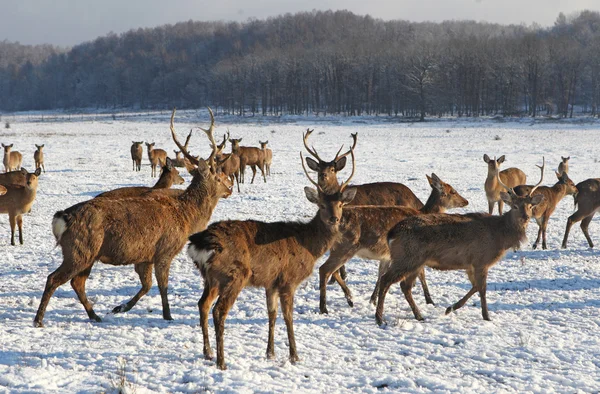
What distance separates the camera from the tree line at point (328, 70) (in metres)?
74.9

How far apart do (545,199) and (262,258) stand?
7949 millimetres

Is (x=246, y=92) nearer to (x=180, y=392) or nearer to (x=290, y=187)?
(x=290, y=187)

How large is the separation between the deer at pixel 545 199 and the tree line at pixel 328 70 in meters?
55.5

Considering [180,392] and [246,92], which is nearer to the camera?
[180,392]

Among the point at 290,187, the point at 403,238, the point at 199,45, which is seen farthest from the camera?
the point at 199,45

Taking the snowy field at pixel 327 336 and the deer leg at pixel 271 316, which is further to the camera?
the deer leg at pixel 271 316

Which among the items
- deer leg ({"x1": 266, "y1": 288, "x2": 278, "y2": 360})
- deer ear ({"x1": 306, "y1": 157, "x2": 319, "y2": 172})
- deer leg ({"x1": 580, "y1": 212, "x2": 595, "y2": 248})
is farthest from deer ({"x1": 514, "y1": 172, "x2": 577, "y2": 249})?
deer leg ({"x1": 266, "y1": 288, "x2": 278, "y2": 360})

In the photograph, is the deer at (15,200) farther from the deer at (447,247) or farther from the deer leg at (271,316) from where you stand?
the deer at (447,247)

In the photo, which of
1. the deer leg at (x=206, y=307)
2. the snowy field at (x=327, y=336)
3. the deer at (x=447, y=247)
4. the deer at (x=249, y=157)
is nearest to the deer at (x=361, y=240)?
the snowy field at (x=327, y=336)

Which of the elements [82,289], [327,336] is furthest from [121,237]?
[327,336]

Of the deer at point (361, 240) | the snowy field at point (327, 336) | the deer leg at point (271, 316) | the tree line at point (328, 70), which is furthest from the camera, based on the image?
the tree line at point (328, 70)

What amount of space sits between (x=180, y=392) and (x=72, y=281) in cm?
242

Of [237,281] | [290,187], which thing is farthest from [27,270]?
[290,187]

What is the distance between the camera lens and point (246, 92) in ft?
326
